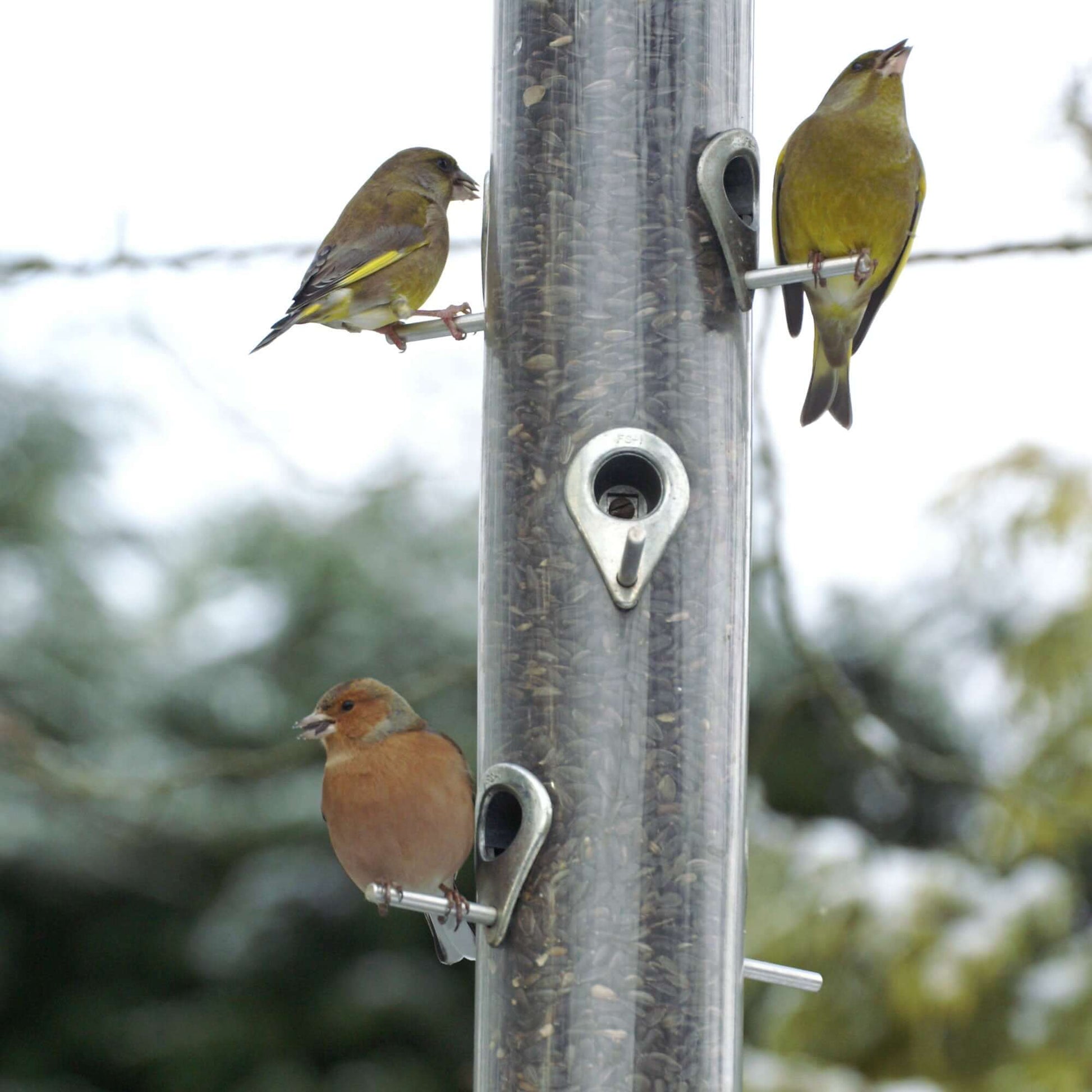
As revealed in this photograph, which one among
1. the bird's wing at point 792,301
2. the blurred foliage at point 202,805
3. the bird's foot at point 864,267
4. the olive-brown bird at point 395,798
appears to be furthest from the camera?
the blurred foliage at point 202,805

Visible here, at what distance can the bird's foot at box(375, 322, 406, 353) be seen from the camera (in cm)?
304

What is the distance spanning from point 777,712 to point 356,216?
190 centimetres

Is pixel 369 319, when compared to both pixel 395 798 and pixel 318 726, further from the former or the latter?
pixel 395 798

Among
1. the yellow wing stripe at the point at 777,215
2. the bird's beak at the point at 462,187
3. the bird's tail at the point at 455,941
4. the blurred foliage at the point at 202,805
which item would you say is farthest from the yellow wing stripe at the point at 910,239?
the blurred foliage at the point at 202,805

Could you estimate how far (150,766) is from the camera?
277 inches

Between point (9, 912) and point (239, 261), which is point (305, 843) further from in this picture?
point (239, 261)

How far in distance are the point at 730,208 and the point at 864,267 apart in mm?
312

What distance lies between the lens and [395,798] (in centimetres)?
267

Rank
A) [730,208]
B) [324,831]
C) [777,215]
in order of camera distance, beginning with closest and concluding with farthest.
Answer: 1. [730,208]
2. [777,215]
3. [324,831]

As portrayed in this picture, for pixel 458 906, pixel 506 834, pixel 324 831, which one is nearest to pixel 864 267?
pixel 506 834

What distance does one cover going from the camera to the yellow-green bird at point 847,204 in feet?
10.3

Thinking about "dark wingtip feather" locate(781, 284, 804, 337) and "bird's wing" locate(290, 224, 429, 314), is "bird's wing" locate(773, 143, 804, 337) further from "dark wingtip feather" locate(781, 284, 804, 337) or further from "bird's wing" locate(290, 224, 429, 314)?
"bird's wing" locate(290, 224, 429, 314)

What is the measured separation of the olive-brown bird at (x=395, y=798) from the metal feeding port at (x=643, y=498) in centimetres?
45

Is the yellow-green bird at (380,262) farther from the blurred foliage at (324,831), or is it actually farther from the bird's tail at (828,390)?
the blurred foliage at (324,831)
